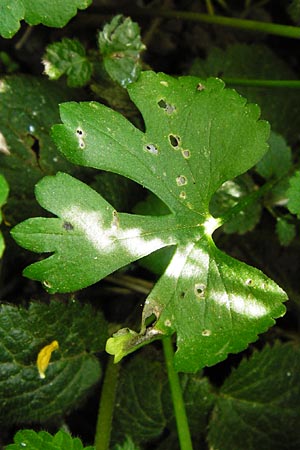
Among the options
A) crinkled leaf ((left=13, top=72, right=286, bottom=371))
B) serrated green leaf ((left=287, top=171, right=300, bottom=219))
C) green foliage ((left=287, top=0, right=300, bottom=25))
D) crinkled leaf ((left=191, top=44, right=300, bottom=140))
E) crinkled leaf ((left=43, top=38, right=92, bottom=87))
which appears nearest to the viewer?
crinkled leaf ((left=13, top=72, right=286, bottom=371))

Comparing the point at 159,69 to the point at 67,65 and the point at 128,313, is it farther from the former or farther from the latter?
the point at 128,313

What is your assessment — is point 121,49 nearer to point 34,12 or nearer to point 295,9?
point 34,12

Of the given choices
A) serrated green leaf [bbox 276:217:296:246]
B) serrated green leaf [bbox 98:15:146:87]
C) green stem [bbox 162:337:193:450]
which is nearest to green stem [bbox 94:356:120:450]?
green stem [bbox 162:337:193:450]

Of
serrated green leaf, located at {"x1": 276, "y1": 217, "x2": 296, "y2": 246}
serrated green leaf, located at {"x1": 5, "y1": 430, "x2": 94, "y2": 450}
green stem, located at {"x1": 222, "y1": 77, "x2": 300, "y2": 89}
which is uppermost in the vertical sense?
green stem, located at {"x1": 222, "y1": 77, "x2": 300, "y2": 89}

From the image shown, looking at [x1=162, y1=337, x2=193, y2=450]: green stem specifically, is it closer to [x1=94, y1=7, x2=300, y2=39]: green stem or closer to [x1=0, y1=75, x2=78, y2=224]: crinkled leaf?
[x1=0, y1=75, x2=78, y2=224]: crinkled leaf

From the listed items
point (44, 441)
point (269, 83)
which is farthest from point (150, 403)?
point (269, 83)

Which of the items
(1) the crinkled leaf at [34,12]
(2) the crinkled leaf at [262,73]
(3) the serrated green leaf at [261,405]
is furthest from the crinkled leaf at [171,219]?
(2) the crinkled leaf at [262,73]

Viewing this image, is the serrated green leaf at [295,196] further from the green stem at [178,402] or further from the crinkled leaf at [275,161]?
the green stem at [178,402]
